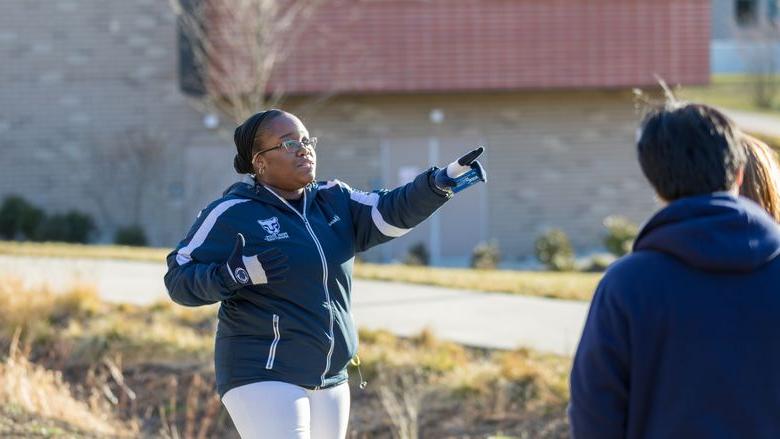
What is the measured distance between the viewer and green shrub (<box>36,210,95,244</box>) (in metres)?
22.1

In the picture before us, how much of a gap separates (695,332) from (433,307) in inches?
355

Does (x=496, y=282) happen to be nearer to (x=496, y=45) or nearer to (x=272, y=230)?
(x=272, y=230)

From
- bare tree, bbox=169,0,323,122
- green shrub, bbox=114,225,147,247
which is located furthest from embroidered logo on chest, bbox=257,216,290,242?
green shrub, bbox=114,225,147,247

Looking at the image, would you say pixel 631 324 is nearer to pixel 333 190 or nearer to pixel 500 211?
pixel 333 190

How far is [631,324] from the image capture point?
2795 mm

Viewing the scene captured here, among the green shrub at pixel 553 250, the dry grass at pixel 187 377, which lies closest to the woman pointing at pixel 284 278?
the dry grass at pixel 187 377

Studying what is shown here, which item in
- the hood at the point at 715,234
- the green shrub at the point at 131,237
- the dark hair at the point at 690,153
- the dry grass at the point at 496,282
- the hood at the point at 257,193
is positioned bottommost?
the green shrub at the point at 131,237

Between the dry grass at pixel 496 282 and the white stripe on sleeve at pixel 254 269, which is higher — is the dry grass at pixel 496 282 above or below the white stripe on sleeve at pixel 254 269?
below

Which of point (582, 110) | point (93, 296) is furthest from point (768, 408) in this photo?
point (582, 110)

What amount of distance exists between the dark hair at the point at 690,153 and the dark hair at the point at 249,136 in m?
2.03

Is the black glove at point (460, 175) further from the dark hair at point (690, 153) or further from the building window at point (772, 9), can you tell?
the building window at point (772, 9)

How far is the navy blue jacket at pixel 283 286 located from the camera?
443 centimetres

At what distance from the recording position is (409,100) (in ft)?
76.5

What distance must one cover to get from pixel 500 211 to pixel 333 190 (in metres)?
18.9
